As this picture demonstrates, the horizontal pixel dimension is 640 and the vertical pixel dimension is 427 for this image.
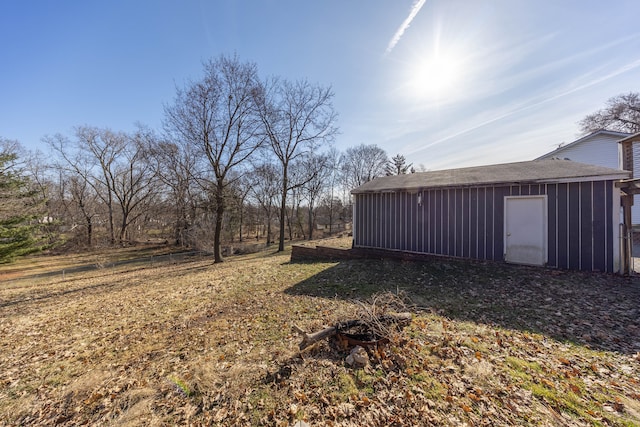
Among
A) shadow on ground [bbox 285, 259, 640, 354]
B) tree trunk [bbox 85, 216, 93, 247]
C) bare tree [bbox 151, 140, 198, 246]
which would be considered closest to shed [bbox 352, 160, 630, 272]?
shadow on ground [bbox 285, 259, 640, 354]

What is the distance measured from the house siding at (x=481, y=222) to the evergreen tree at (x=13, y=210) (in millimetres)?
19217

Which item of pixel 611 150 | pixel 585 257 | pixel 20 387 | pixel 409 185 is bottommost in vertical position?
pixel 20 387

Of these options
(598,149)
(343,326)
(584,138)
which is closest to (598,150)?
(598,149)

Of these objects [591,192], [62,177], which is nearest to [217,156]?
[591,192]

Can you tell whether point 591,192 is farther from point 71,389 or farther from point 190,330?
point 71,389

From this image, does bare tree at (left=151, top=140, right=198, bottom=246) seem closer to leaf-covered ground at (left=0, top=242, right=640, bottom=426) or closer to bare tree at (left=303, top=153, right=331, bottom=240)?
leaf-covered ground at (left=0, top=242, right=640, bottom=426)

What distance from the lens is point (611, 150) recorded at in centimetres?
1327

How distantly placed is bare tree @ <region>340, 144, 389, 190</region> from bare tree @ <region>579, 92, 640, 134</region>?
19181mm

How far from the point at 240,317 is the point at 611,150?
2035 centimetres

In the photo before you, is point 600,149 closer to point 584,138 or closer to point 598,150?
point 598,150

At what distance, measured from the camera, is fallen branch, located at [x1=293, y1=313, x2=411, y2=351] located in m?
3.32

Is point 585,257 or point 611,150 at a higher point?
point 611,150

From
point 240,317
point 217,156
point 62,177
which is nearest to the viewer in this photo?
point 240,317

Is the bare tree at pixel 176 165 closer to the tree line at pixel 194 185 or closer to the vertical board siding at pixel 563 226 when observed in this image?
the tree line at pixel 194 185
